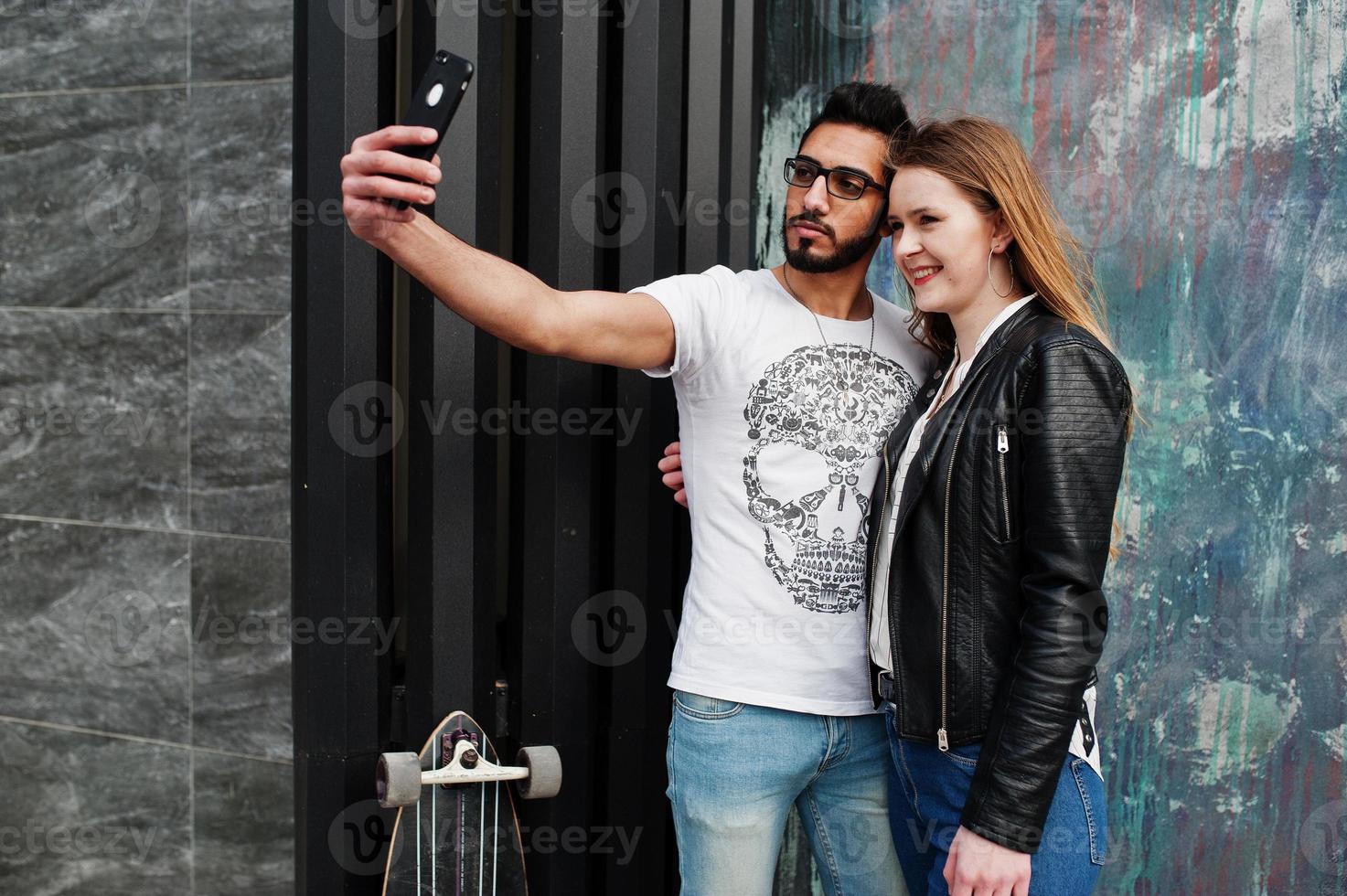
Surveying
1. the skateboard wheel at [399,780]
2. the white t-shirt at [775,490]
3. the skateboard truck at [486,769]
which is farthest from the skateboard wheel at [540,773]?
the white t-shirt at [775,490]

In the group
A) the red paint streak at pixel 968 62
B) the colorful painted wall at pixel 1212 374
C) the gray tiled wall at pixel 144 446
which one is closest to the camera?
the colorful painted wall at pixel 1212 374

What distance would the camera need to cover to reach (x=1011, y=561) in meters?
1.55

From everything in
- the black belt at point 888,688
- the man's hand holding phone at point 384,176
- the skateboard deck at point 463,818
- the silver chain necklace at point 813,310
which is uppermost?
the man's hand holding phone at point 384,176

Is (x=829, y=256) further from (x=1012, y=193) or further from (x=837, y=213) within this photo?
(x=1012, y=193)

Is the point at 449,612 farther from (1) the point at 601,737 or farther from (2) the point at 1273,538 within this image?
(2) the point at 1273,538

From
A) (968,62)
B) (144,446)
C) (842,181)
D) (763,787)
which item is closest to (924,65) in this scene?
(968,62)

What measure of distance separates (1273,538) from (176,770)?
103 inches

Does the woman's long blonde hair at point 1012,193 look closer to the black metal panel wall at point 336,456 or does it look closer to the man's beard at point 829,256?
the man's beard at point 829,256

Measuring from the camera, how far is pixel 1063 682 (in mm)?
1471

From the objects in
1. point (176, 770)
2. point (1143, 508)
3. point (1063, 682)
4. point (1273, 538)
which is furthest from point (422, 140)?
point (176, 770)

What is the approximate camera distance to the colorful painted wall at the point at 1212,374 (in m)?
2.26

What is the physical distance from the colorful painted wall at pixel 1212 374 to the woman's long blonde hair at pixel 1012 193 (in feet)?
2.31

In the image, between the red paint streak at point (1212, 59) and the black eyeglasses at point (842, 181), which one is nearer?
the black eyeglasses at point (842, 181)

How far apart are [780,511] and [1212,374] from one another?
1016mm
